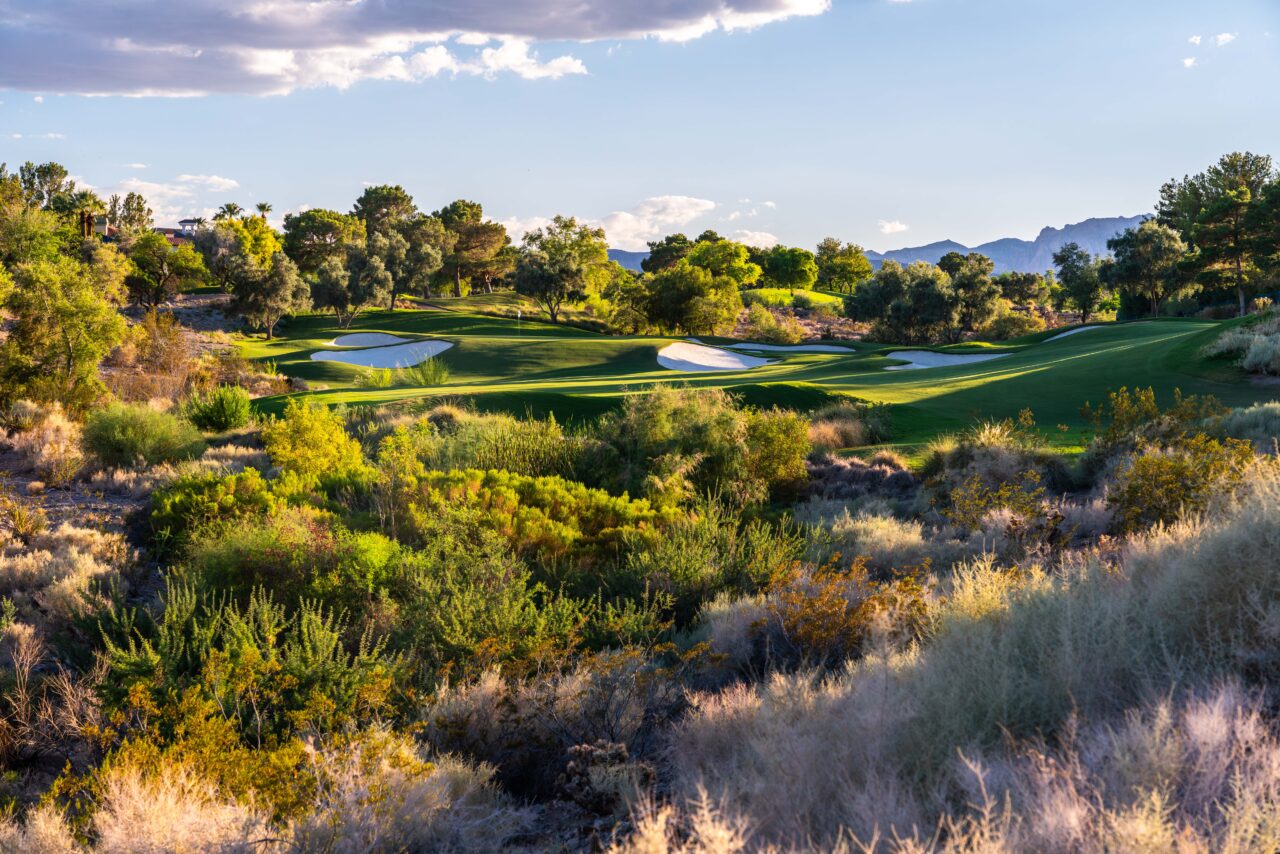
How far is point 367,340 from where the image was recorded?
1841 inches

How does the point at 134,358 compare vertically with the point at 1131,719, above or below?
above

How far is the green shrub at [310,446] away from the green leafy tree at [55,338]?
7479mm

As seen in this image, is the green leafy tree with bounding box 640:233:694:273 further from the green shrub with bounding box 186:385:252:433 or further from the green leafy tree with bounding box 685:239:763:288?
the green shrub with bounding box 186:385:252:433

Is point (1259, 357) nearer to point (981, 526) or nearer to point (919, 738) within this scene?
point (981, 526)

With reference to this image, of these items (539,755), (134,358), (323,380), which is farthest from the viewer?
(323,380)

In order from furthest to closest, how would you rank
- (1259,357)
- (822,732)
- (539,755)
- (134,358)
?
1. (134,358)
2. (1259,357)
3. (539,755)
4. (822,732)

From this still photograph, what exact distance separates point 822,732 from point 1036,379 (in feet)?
62.4

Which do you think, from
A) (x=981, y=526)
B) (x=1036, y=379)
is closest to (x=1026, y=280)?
(x=1036, y=379)

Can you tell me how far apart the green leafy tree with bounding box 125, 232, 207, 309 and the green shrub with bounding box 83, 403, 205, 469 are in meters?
53.1

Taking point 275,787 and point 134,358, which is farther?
point 134,358

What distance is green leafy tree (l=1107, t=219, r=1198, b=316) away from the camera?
56.2 meters

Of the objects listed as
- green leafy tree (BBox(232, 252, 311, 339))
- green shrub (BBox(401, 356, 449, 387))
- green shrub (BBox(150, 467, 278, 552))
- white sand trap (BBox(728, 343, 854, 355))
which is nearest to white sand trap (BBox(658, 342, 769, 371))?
white sand trap (BBox(728, 343, 854, 355))

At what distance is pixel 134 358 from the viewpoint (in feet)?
95.8

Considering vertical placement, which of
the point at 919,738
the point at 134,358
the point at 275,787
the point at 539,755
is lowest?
the point at 539,755
